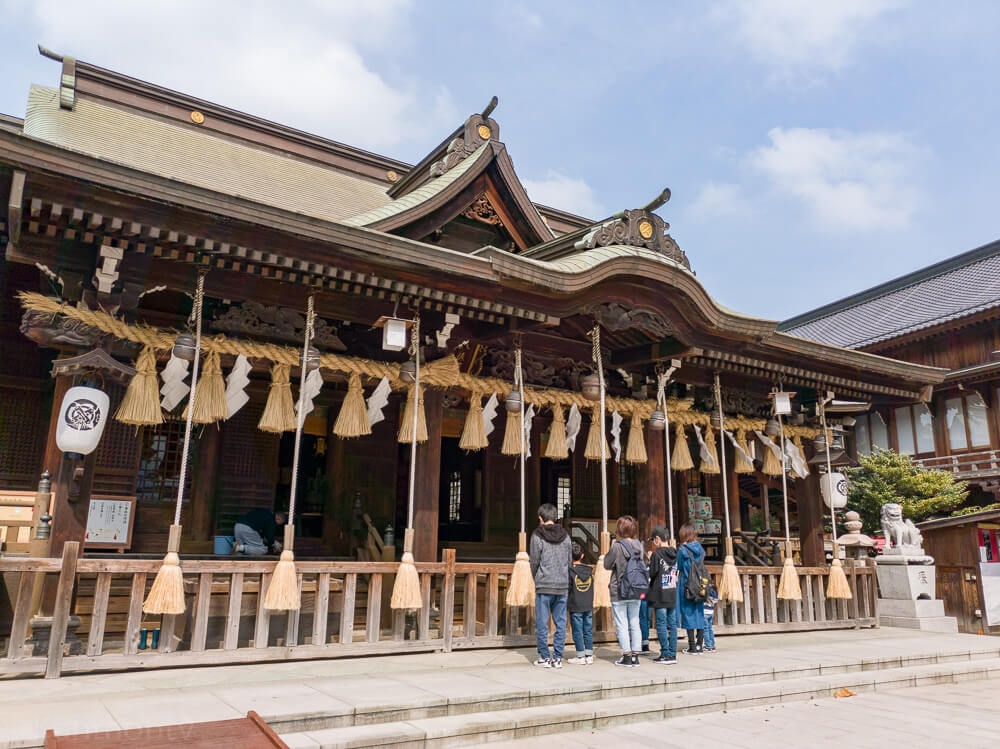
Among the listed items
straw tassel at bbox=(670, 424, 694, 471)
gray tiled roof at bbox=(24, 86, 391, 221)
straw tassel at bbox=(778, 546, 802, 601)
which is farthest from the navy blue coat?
gray tiled roof at bbox=(24, 86, 391, 221)

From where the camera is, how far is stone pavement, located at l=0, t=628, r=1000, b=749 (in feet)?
16.5

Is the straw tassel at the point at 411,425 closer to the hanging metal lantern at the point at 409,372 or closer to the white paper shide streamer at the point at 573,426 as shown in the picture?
the hanging metal lantern at the point at 409,372

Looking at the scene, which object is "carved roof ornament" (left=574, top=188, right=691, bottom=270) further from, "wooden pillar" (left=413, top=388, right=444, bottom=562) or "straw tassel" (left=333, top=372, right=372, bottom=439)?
"straw tassel" (left=333, top=372, right=372, bottom=439)

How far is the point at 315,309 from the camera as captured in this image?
27.6 ft

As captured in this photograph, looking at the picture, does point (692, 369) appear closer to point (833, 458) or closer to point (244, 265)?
point (833, 458)

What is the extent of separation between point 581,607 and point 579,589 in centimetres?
20

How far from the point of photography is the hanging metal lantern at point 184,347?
7270 mm

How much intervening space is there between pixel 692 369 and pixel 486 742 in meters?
7.49

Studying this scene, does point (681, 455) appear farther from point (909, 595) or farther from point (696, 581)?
point (909, 595)

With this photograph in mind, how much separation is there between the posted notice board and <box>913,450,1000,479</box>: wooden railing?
24.0m

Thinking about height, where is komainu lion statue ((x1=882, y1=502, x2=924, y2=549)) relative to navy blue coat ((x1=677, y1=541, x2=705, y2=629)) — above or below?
above

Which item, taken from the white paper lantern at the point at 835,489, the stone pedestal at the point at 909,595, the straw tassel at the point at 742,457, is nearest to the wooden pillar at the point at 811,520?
the white paper lantern at the point at 835,489

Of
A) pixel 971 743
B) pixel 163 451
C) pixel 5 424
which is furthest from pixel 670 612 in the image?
pixel 5 424

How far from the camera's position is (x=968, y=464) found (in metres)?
24.0
